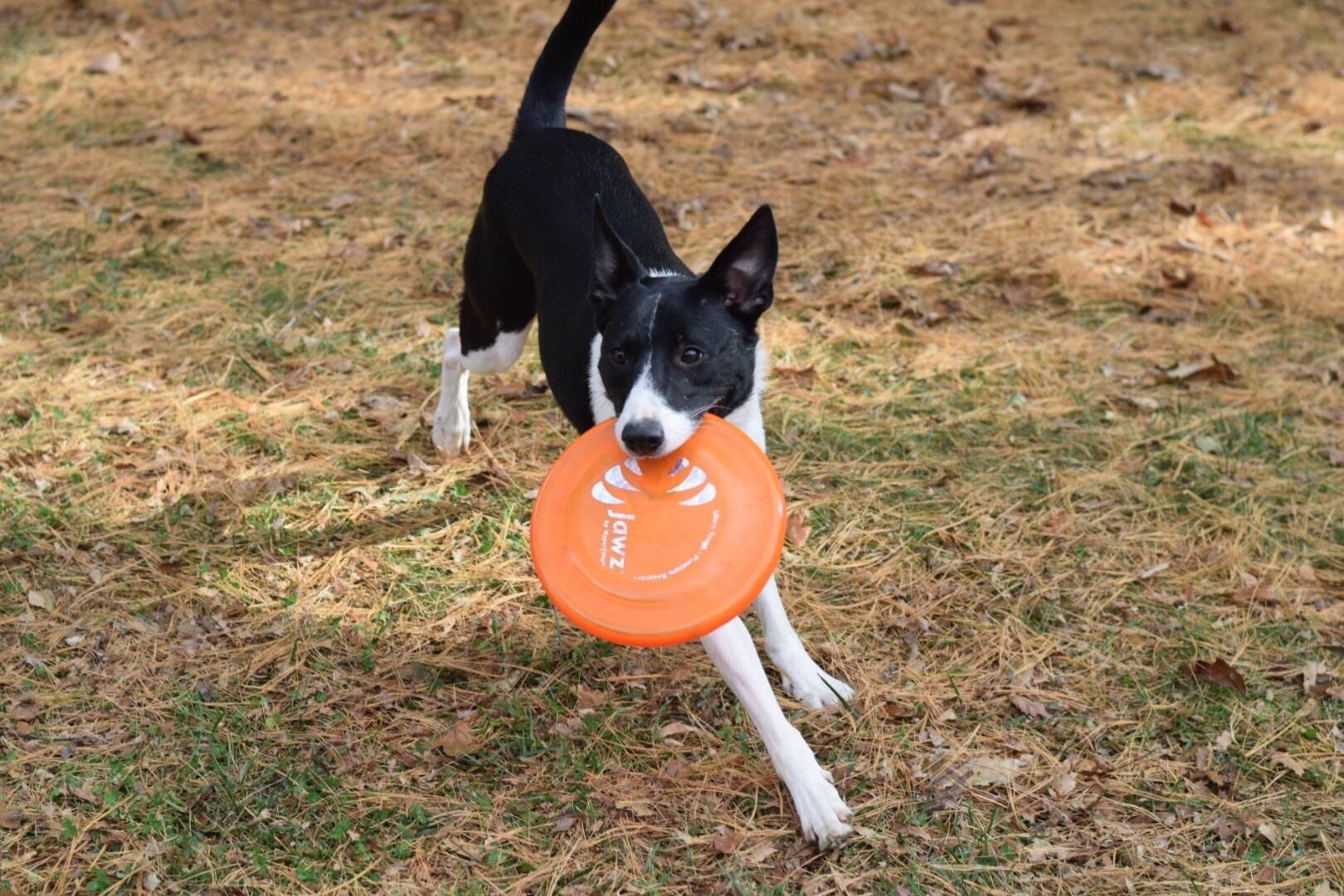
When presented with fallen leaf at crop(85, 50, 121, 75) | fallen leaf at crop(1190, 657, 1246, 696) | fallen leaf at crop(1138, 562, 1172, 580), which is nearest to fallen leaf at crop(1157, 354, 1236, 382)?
fallen leaf at crop(1138, 562, 1172, 580)

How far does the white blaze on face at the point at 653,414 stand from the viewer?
341cm

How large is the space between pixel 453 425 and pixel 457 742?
172 cm

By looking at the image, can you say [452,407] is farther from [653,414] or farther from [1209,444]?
[1209,444]

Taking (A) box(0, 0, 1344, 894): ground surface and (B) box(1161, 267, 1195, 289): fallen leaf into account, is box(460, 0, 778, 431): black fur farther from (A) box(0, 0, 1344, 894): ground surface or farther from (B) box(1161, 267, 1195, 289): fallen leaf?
(B) box(1161, 267, 1195, 289): fallen leaf

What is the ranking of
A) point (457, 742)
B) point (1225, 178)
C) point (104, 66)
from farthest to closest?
1. point (104, 66)
2. point (1225, 178)
3. point (457, 742)

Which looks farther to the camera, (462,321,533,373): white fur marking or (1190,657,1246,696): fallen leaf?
(462,321,533,373): white fur marking

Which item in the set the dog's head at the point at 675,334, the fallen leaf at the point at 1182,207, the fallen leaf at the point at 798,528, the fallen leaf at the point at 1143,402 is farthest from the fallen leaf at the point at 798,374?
the fallen leaf at the point at 1182,207

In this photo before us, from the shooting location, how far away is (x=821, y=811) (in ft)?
11.6

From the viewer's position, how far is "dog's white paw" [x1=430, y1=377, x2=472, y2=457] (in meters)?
5.27

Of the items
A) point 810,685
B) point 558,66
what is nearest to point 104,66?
point 558,66

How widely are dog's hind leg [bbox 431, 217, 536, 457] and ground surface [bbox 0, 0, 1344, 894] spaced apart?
8.5 inches

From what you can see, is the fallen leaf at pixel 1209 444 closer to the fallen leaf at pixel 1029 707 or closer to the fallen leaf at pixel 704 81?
the fallen leaf at pixel 1029 707

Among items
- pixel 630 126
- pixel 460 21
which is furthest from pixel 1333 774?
pixel 460 21

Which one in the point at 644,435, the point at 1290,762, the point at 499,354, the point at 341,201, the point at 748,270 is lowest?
the point at 341,201
